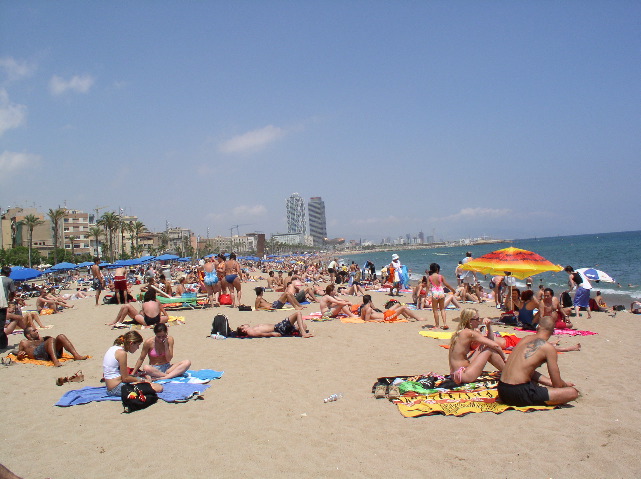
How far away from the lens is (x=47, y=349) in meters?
6.81

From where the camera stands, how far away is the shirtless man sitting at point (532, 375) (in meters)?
4.34

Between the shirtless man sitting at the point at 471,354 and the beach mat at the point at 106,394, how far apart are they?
2.95 metres

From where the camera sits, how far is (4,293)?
7922mm

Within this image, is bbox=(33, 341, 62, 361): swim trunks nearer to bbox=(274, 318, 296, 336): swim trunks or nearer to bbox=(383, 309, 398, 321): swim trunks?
bbox=(274, 318, 296, 336): swim trunks

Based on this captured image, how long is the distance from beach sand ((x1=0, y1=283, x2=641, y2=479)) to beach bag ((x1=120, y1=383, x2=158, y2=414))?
8 cm

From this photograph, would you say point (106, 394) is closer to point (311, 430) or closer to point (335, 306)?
point (311, 430)

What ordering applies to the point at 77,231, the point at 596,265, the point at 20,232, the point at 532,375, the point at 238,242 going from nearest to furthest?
the point at 532,375 → the point at 596,265 → the point at 20,232 → the point at 77,231 → the point at 238,242

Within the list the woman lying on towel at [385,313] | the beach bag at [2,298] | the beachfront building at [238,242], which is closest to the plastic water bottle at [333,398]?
the woman lying on towel at [385,313]

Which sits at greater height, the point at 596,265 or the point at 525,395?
the point at 525,395

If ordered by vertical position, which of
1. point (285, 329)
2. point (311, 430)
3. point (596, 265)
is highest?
point (285, 329)

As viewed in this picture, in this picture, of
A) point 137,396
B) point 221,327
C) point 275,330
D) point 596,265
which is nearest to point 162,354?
point 137,396

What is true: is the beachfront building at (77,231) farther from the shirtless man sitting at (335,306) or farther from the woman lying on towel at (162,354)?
the woman lying on towel at (162,354)

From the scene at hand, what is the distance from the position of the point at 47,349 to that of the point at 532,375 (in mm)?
6644

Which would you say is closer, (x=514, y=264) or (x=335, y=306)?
(x=514, y=264)
